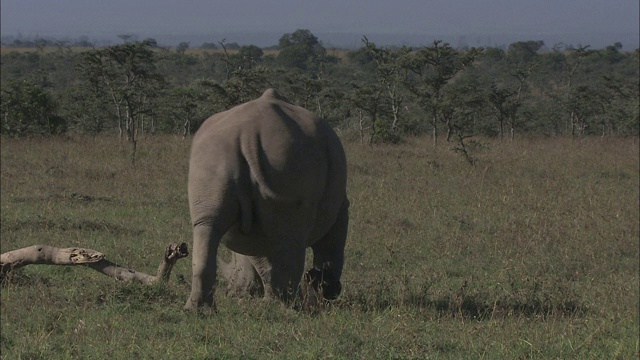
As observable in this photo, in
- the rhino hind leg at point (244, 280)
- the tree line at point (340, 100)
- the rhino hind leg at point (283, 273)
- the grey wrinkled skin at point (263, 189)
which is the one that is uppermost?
the grey wrinkled skin at point (263, 189)

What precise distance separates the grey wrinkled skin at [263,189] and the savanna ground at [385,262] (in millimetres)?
339

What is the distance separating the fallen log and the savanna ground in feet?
0.54

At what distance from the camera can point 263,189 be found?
6.18m

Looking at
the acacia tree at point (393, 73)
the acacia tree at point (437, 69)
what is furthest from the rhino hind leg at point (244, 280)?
the acacia tree at point (393, 73)

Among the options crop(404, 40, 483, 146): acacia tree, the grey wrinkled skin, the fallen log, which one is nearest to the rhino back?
the grey wrinkled skin

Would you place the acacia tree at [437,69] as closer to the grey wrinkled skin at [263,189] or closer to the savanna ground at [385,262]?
the savanna ground at [385,262]

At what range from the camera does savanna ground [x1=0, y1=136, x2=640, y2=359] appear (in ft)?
18.1

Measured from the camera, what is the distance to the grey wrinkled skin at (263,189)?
20.3ft

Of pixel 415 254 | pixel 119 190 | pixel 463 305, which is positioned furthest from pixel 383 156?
pixel 463 305

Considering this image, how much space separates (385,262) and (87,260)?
11.3 ft

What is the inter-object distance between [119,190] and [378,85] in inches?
521

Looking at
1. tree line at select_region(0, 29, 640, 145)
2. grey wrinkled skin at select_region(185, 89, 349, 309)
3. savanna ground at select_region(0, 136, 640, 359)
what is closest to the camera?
savanna ground at select_region(0, 136, 640, 359)

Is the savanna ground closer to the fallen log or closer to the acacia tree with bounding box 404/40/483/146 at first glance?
the fallen log

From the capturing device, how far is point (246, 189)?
621cm
